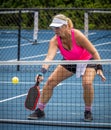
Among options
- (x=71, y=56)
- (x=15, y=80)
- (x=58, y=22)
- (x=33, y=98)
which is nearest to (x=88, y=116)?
(x=71, y=56)

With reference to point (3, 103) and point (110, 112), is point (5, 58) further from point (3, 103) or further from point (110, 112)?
A: point (110, 112)

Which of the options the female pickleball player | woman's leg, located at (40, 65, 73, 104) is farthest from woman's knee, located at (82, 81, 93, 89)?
woman's leg, located at (40, 65, 73, 104)

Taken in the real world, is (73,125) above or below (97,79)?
below

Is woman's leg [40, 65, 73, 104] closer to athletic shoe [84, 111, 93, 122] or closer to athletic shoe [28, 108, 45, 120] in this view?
athletic shoe [28, 108, 45, 120]

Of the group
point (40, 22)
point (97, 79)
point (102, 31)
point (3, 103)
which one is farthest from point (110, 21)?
point (3, 103)

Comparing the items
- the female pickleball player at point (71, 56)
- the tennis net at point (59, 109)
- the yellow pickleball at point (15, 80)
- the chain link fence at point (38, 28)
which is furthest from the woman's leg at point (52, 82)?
the chain link fence at point (38, 28)

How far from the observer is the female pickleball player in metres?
6.64

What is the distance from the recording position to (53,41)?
22.5 ft

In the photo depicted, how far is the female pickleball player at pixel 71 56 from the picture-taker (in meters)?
6.64

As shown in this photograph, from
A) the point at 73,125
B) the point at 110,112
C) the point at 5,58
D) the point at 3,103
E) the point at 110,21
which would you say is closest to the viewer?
the point at 73,125

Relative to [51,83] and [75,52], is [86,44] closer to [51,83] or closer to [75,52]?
[75,52]

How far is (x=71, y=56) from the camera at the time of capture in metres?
6.91

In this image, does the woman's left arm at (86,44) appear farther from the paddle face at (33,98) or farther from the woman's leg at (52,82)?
the paddle face at (33,98)

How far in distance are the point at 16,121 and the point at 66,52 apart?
1140mm
